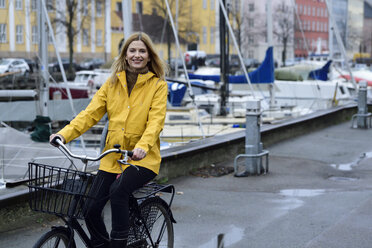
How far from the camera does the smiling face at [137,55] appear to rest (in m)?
4.68

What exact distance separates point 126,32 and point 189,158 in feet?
8.83

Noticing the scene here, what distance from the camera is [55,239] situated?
4.04 m

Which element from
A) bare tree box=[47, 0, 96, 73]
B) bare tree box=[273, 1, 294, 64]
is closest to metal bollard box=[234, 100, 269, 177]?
bare tree box=[47, 0, 96, 73]

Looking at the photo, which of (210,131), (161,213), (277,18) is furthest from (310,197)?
(277,18)

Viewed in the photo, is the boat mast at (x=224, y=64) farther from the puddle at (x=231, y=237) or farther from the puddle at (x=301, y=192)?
the puddle at (x=231, y=237)

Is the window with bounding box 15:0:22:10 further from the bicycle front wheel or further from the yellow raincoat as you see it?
the bicycle front wheel

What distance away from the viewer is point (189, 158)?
9625mm

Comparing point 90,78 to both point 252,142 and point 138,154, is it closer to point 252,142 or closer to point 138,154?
point 252,142

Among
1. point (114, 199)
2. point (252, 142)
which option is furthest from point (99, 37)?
point (114, 199)

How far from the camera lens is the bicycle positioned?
3.86 meters

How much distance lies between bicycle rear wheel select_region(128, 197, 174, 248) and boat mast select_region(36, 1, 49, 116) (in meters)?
8.00

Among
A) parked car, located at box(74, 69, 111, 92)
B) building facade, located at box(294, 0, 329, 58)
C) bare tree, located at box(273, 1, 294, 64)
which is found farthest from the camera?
building facade, located at box(294, 0, 329, 58)

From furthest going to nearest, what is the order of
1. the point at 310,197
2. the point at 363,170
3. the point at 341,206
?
the point at 363,170 < the point at 310,197 < the point at 341,206

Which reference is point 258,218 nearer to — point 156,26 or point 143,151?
point 143,151
